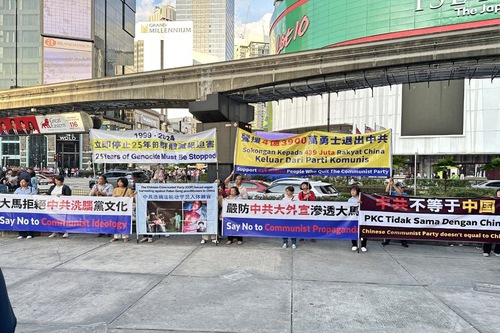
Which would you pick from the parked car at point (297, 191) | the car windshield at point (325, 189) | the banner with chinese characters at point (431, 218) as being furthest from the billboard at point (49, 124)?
the banner with chinese characters at point (431, 218)

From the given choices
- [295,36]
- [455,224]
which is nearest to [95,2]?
[295,36]

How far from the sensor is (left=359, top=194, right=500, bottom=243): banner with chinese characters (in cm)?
805

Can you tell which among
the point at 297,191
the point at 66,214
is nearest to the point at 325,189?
the point at 297,191

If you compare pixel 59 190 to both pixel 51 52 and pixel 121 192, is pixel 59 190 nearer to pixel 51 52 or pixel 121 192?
pixel 121 192

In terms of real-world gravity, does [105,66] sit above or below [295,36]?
below

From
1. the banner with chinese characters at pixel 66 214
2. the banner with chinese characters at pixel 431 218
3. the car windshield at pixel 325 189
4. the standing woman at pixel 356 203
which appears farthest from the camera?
the car windshield at pixel 325 189

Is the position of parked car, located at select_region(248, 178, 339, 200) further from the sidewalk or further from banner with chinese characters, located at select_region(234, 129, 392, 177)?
the sidewalk

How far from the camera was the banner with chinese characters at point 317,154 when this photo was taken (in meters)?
9.00

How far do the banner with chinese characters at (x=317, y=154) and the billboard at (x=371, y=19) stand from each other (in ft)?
135

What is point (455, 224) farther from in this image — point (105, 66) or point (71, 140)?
point (105, 66)

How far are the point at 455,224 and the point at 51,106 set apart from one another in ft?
90.2

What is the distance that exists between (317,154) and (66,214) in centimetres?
698

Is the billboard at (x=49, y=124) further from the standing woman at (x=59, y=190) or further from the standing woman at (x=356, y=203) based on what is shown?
the standing woman at (x=356, y=203)

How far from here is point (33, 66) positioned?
217ft
